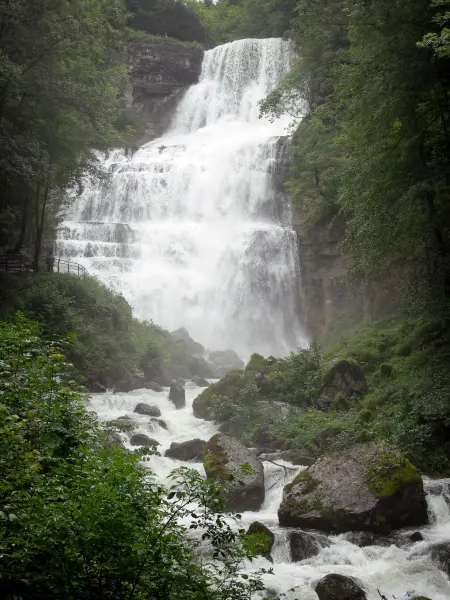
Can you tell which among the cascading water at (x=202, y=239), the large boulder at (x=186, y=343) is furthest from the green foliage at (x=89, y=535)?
the cascading water at (x=202, y=239)

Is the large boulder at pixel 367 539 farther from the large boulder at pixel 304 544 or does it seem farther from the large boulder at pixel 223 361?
the large boulder at pixel 223 361

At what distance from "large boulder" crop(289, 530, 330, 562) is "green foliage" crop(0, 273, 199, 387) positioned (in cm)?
1071

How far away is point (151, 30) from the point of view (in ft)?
182

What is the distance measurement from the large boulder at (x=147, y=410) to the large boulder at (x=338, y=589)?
10.5m

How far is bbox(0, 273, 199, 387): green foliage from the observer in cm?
2048

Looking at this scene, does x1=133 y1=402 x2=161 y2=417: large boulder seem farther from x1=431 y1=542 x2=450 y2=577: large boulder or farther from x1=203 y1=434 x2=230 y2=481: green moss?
x1=431 y1=542 x2=450 y2=577: large boulder

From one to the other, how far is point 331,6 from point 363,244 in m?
11.2

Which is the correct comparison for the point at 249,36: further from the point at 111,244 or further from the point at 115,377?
the point at 115,377

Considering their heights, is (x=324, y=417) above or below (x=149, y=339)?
below

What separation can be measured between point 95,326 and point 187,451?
1058 cm

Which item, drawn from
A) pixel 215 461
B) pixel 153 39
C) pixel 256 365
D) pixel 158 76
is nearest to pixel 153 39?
pixel 153 39

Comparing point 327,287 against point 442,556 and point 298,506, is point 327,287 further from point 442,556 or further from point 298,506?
point 442,556

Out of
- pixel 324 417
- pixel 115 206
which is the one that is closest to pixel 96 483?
pixel 324 417

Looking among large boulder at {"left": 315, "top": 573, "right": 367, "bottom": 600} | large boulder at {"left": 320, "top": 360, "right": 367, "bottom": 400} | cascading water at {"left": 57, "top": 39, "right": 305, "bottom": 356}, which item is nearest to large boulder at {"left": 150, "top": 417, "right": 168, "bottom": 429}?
large boulder at {"left": 320, "top": 360, "right": 367, "bottom": 400}
